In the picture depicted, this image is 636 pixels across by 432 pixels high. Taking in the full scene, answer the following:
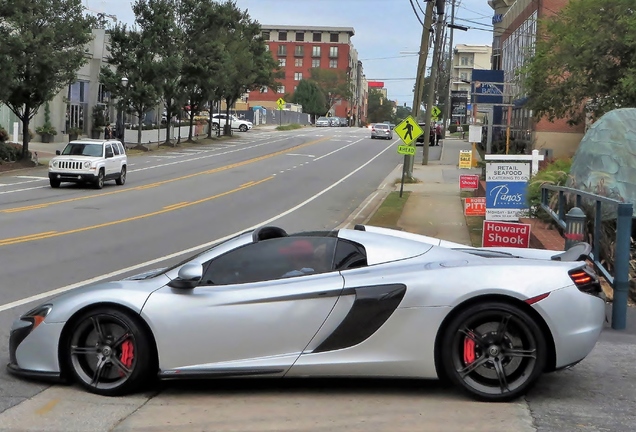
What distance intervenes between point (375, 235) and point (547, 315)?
4.81 ft

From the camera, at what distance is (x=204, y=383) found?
23.0 ft

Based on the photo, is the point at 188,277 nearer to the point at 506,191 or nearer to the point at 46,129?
the point at 506,191

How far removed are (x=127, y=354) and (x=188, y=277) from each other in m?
0.77

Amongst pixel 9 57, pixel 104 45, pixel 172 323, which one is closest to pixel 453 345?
pixel 172 323

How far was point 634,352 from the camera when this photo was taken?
8180mm

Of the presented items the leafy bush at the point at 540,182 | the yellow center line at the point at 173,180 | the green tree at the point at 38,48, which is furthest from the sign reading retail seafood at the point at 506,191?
the green tree at the point at 38,48

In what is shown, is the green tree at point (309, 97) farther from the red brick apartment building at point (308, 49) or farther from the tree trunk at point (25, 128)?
the tree trunk at point (25, 128)

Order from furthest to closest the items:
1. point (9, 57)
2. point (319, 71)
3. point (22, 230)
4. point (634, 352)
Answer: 1. point (319, 71)
2. point (9, 57)
3. point (22, 230)
4. point (634, 352)

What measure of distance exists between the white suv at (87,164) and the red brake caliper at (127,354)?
2458 centimetres

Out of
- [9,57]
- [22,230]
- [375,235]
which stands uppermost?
[9,57]

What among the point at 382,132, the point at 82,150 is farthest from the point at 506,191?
the point at 382,132

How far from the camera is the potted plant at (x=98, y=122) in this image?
58662mm

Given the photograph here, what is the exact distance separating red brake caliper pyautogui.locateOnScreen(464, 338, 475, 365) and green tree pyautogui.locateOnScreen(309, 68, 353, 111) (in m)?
157

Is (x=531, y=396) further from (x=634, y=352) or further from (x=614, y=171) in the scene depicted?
(x=614, y=171)
